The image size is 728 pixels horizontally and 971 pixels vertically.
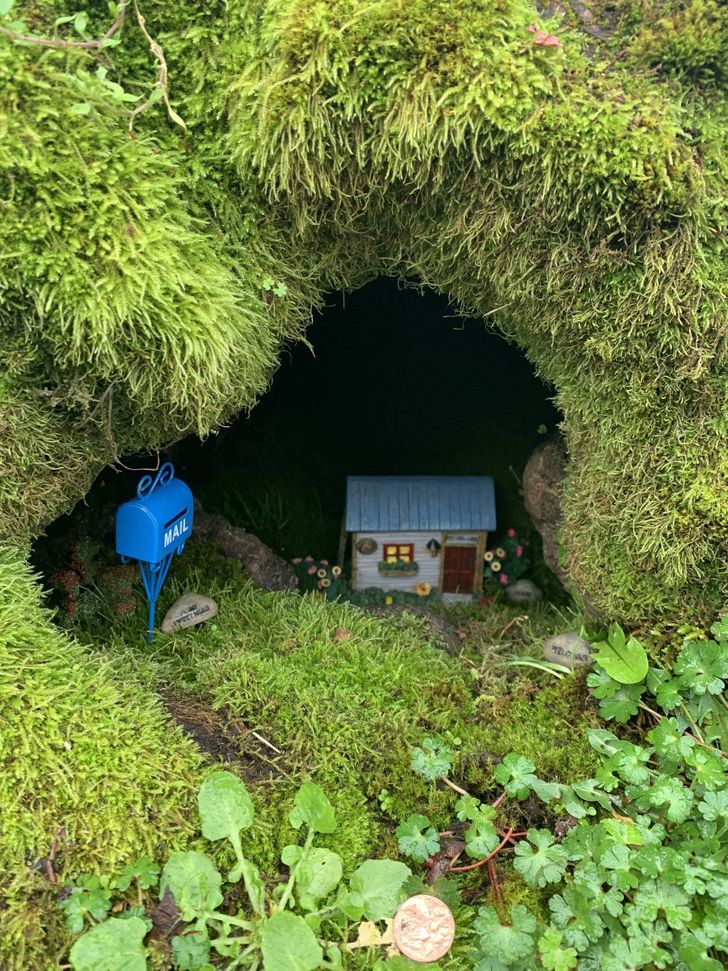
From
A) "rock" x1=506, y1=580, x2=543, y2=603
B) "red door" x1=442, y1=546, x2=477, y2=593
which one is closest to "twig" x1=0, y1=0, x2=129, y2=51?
"red door" x1=442, y1=546, x2=477, y2=593

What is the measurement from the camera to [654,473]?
6.79 ft

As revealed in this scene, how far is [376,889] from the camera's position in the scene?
1.53m

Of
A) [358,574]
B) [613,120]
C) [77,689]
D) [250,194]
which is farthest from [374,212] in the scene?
[358,574]

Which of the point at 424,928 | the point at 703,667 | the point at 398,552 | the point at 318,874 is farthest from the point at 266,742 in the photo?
the point at 398,552

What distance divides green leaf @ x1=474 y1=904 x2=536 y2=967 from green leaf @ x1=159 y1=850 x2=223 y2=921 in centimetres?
61

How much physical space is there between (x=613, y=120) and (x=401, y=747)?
73.2 inches

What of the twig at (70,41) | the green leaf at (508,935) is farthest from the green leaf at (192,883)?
the twig at (70,41)

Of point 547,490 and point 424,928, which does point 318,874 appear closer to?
point 424,928

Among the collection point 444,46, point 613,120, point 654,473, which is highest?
point 444,46

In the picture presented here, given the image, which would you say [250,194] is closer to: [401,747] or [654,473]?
[654,473]

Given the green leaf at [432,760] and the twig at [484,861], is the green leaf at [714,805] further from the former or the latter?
the green leaf at [432,760]

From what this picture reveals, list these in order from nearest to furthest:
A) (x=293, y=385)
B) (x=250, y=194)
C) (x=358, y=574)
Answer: (x=250, y=194) < (x=358, y=574) < (x=293, y=385)

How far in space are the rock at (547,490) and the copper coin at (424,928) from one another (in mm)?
1757

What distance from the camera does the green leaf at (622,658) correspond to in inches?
79.8
